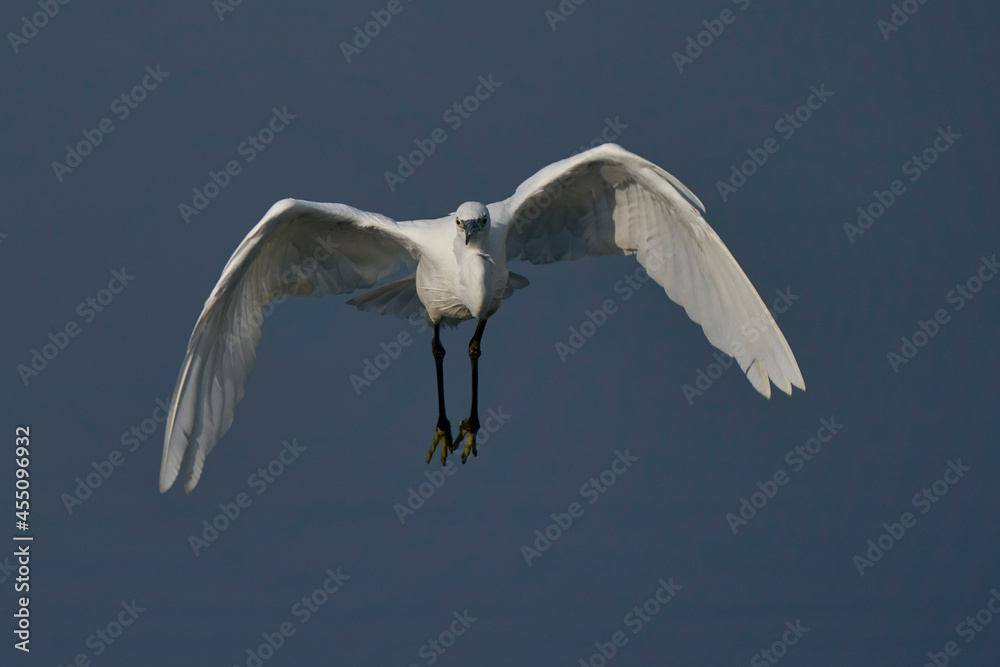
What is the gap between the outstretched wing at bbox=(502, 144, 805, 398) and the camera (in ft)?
50.9

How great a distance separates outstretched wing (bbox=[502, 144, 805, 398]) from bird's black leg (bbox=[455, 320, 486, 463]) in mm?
956

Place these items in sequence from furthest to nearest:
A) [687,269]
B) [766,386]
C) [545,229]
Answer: [545,229] < [687,269] < [766,386]

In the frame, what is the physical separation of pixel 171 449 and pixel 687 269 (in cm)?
539

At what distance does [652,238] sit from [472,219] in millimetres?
2383

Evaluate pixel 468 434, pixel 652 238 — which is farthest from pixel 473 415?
pixel 652 238

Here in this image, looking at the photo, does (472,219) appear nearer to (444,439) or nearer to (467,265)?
(467,265)

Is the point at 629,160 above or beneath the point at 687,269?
above

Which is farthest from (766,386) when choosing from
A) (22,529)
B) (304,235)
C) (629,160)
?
(22,529)

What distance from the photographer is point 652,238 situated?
55.5 feet

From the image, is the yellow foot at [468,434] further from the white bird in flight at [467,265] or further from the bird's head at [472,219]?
the bird's head at [472,219]

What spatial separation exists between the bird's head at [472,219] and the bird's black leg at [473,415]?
2160 mm

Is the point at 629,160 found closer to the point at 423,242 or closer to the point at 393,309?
the point at 423,242

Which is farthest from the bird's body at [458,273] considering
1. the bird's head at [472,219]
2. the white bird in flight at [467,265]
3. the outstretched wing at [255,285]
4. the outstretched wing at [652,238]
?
the outstretched wing at [652,238]

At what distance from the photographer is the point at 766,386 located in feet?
50.8
